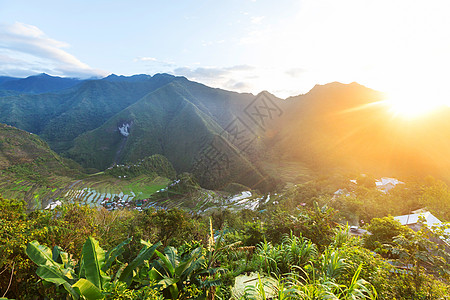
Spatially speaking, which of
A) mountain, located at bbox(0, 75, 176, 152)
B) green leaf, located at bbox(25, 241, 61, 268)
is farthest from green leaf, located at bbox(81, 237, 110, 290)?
mountain, located at bbox(0, 75, 176, 152)

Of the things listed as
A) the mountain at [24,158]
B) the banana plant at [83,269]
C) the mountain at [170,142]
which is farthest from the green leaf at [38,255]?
the mountain at [24,158]

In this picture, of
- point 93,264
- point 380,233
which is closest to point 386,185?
point 380,233

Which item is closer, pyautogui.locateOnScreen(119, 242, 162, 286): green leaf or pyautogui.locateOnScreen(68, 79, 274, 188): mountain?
pyautogui.locateOnScreen(119, 242, 162, 286): green leaf

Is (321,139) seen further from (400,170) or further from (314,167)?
(400,170)

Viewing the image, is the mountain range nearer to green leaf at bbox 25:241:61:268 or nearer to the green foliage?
the green foliage

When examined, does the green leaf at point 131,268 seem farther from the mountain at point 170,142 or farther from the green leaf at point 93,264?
the mountain at point 170,142

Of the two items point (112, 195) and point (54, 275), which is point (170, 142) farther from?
point (54, 275)
